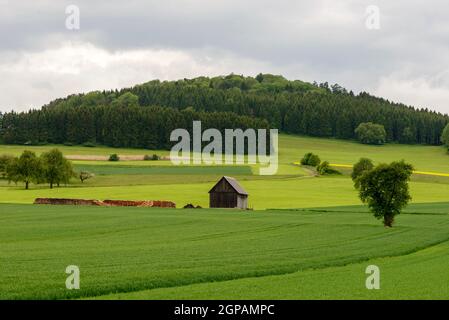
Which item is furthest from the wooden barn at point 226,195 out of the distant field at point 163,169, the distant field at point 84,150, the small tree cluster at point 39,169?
the distant field at point 84,150

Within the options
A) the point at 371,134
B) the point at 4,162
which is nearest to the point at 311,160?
the point at 4,162

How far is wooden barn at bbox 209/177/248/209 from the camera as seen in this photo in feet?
267

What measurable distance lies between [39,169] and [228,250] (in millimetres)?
73005

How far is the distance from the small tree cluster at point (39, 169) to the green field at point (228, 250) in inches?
427

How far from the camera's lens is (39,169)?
101312 millimetres

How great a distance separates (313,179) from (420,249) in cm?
7148

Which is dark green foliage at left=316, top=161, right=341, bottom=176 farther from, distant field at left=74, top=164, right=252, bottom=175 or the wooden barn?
the wooden barn

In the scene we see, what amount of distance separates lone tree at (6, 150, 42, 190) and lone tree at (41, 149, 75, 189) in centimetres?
111

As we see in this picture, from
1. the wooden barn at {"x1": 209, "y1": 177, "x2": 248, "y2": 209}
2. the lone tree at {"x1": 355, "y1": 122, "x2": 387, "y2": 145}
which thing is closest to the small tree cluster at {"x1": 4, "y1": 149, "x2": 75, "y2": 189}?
the wooden barn at {"x1": 209, "y1": 177, "x2": 248, "y2": 209}

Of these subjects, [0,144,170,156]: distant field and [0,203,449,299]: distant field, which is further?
[0,144,170,156]: distant field

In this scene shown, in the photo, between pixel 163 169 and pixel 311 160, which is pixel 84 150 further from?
pixel 311 160

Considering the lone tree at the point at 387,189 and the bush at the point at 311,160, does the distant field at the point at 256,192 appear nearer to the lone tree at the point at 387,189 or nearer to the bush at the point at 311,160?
the bush at the point at 311,160

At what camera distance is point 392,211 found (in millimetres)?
52812
